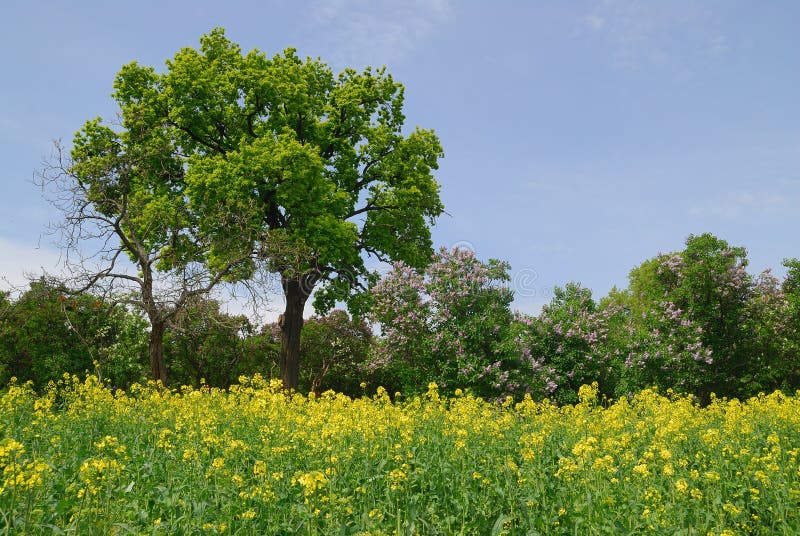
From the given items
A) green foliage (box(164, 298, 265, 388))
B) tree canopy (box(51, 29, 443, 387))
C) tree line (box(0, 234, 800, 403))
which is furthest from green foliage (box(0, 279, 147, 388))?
tree canopy (box(51, 29, 443, 387))

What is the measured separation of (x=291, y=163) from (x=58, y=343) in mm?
15613

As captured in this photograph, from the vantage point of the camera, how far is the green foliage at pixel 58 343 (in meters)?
26.6

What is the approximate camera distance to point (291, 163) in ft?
68.5

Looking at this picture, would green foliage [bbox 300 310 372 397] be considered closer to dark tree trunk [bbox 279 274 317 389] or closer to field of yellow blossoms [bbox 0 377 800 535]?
dark tree trunk [bbox 279 274 317 389]

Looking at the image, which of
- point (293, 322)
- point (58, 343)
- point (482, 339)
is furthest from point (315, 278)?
point (58, 343)

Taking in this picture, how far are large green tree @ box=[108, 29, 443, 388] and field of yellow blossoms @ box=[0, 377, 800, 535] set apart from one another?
10715 mm

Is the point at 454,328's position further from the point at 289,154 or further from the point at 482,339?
the point at 289,154

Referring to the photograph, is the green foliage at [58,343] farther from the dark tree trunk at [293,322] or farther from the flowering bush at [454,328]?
the flowering bush at [454,328]

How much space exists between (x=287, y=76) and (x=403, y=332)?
12.2m

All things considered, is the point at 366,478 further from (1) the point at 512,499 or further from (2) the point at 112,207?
(2) the point at 112,207

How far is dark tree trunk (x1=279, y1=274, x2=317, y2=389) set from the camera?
23.4m

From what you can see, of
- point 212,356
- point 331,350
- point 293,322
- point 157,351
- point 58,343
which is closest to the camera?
point 157,351

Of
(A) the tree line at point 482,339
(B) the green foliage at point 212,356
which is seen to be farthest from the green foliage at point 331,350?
(B) the green foliage at point 212,356

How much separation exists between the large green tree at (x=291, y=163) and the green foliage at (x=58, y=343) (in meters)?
8.08
